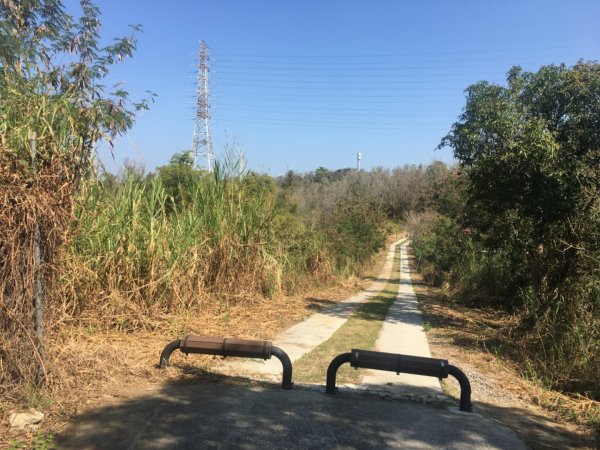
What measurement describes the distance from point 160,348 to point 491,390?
4018mm

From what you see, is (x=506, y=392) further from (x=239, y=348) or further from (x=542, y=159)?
(x=542, y=159)

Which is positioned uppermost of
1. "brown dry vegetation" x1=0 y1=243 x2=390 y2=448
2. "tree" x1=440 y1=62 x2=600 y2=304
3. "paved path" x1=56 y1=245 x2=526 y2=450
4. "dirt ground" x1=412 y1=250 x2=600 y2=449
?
"tree" x1=440 y1=62 x2=600 y2=304

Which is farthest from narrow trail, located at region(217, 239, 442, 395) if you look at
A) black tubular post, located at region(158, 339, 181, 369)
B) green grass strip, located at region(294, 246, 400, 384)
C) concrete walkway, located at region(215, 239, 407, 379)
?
black tubular post, located at region(158, 339, 181, 369)

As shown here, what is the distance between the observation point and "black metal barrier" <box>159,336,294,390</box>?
470 centimetres

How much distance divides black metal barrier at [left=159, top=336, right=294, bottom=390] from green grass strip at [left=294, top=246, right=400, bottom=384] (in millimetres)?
589

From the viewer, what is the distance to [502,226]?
1044 cm

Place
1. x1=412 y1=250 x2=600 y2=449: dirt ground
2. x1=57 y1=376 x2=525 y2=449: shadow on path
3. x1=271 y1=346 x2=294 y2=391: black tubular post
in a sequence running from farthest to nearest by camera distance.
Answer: x1=271 y1=346 x2=294 y2=391: black tubular post → x1=412 y1=250 x2=600 y2=449: dirt ground → x1=57 y1=376 x2=525 y2=449: shadow on path

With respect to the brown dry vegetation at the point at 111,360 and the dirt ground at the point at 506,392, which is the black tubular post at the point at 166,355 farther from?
the dirt ground at the point at 506,392

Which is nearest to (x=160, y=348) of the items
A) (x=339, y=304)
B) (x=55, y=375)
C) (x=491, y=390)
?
(x=55, y=375)

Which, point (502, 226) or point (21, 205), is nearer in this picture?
point (21, 205)

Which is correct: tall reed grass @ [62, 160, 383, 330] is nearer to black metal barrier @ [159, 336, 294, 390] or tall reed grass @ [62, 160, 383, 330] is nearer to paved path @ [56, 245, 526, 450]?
black metal barrier @ [159, 336, 294, 390]

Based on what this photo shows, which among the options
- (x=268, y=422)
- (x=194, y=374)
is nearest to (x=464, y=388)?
(x=268, y=422)

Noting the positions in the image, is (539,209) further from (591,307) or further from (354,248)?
(354,248)

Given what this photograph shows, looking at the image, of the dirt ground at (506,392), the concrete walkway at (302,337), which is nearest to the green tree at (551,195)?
the dirt ground at (506,392)
